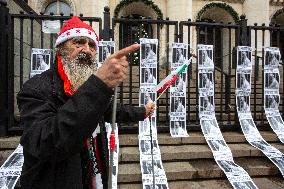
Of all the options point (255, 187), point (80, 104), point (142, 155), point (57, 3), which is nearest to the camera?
point (80, 104)

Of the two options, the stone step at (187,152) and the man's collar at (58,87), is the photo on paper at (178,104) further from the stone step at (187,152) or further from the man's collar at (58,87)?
the man's collar at (58,87)

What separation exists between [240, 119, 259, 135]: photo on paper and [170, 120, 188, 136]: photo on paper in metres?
1.14

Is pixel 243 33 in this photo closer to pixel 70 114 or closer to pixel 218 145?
pixel 218 145

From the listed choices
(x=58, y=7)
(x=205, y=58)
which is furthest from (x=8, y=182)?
→ (x=58, y=7)

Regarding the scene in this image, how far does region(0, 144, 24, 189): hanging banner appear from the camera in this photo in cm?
378

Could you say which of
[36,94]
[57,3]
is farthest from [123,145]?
[57,3]

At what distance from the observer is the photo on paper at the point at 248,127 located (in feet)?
17.4

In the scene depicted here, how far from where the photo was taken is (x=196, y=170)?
425 centimetres

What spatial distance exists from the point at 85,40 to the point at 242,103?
4.23m

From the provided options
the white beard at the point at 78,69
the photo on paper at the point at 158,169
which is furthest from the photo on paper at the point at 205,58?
the white beard at the point at 78,69

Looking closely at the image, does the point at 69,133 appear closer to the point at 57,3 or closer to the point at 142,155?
the point at 142,155

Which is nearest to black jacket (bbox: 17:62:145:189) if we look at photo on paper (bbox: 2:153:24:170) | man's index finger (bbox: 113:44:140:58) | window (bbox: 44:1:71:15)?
man's index finger (bbox: 113:44:140:58)

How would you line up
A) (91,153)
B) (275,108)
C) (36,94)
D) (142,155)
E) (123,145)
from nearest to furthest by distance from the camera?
(36,94)
(91,153)
(142,155)
(123,145)
(275,108)

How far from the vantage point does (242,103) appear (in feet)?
18.4
